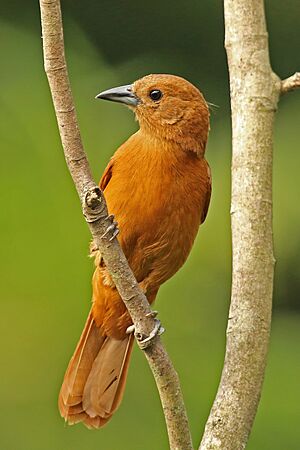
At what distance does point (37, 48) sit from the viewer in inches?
205

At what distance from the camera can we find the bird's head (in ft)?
11.6

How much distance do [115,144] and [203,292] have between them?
2.36 ft

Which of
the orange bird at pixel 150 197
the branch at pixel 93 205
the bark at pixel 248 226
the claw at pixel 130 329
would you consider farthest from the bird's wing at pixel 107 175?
the branch at pixel 93 205

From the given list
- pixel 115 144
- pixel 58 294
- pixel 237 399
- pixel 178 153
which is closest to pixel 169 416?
pixel 237 399

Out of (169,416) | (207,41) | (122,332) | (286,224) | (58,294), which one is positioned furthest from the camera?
(207,41)

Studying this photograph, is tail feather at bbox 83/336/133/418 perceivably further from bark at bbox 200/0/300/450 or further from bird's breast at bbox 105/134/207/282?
bark at bbox 200/0/300/450

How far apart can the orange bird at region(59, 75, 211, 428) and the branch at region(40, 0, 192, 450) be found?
2.30 ft

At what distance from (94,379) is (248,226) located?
95 cm

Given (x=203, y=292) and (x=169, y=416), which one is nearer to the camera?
(x=169, y=416)

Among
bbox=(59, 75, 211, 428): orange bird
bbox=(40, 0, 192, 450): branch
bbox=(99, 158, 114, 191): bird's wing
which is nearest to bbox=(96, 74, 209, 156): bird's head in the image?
bbox=(59, 75, 211, 428): orange bird

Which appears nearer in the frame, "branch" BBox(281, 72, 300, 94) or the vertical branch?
the vertical branch

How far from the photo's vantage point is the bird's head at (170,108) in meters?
3.54

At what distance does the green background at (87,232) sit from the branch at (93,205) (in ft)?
5.93

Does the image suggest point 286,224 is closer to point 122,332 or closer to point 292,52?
point 292,52
